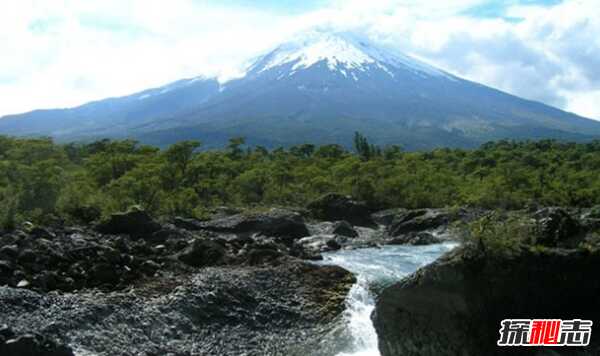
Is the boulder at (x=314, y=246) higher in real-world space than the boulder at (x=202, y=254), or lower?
lower

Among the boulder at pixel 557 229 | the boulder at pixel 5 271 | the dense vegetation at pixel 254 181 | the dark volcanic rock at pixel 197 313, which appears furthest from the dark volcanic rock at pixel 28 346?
the dense vegetation at pixel 254 181

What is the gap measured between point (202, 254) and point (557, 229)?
1199cm

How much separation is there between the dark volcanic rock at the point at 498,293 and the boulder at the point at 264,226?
18.5 metres

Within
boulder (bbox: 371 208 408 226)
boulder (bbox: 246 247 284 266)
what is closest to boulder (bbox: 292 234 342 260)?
boulder (bbox: 246 247 284 266)

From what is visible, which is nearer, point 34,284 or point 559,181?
point 34,284

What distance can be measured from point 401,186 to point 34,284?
3544 cm

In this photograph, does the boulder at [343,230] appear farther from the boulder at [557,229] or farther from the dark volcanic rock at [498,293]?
the dark volcanic rock at [498,293]

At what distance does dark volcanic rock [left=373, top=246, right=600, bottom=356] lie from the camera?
37.2ft

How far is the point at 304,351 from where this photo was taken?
15250 mm

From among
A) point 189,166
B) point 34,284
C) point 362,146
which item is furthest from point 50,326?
point 362,146

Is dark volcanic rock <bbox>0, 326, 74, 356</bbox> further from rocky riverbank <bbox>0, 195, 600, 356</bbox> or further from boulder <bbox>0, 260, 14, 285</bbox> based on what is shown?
boulder <bbox>0, 260, 14, 285</bbox>

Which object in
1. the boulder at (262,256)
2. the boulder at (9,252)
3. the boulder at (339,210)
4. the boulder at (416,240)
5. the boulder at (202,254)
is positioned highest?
the boulder at (9,252)

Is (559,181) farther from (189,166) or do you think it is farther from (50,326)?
(50,326)

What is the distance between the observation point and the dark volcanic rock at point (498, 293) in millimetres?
11352
